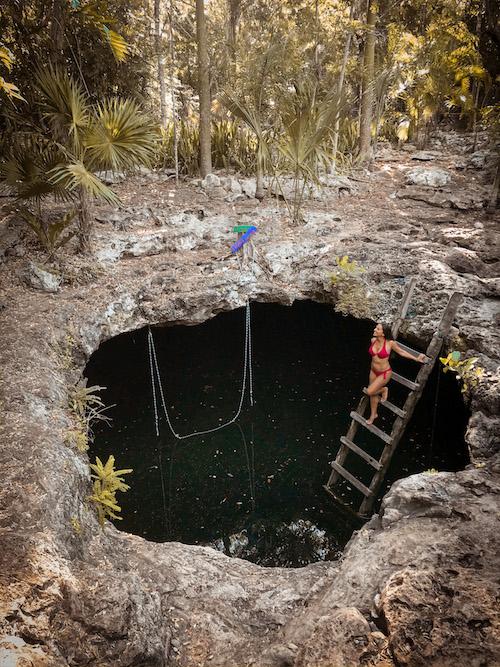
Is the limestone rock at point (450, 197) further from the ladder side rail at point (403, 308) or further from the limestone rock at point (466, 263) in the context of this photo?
the ladder side rail at point (403, 308)

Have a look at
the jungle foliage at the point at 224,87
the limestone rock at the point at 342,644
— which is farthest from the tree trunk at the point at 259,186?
the limestone rock at the point at 342,644

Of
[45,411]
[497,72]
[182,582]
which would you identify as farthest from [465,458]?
[497,72]

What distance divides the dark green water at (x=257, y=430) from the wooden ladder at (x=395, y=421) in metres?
0.43

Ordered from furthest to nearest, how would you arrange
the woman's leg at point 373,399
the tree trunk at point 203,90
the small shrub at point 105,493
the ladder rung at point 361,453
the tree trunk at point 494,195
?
the tree trunk at point 494,195
the tree trunk at point 203,90
the woman's leg at point 373,399
the ladder rung at point 361,453
the small shrub at point 105,493

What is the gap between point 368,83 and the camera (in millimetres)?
10805

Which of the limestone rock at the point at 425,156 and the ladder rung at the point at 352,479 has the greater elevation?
the limestone rock at the point at 425,156

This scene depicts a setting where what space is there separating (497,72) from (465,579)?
44.3ft

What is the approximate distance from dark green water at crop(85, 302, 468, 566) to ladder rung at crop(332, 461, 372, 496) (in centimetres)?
49

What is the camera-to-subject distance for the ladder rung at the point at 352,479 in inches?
246

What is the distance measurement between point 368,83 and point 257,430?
320 inches

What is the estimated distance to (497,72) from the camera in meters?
12.5

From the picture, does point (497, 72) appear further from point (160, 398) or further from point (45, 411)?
point (45, 411)

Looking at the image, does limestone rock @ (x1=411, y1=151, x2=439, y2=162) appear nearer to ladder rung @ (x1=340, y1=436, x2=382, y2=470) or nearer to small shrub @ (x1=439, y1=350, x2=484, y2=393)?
small shrub @ (x1=439, y1=350, x2=484, y2=393)

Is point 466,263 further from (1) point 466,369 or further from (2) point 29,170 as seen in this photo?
(2) point 29,170
